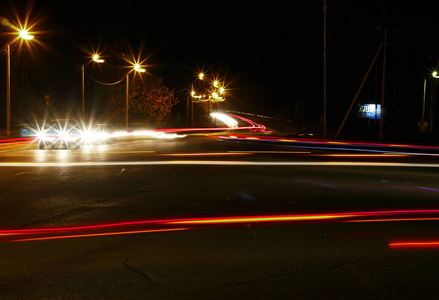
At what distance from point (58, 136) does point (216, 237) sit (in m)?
19.5

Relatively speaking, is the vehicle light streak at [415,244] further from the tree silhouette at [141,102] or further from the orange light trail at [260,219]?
the tree silhouette at [141,102]

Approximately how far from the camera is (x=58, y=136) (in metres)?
24.4

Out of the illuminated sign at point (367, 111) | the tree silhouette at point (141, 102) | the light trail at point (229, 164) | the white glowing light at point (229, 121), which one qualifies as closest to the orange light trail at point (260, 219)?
the light trail at point (229, 164)

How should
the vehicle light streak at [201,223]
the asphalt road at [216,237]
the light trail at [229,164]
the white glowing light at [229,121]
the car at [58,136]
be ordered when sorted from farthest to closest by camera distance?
the white glowing light at [229,121]
the car at [58,136]
the light trail at [229,164]
the vehicle light streak at [201,223]
the asphalt road at [216,237]

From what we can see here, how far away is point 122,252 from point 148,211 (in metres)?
2.73

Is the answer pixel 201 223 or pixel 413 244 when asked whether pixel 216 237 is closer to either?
pixel 201 223

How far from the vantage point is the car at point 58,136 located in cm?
2438

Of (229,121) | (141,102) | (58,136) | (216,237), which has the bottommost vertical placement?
(216,237)

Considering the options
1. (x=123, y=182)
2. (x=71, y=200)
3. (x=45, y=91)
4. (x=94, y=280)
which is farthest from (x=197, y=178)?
(x=45, y=91)

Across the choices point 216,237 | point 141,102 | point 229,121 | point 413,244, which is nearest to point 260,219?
point 216,237

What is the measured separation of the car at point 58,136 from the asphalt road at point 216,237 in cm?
1060

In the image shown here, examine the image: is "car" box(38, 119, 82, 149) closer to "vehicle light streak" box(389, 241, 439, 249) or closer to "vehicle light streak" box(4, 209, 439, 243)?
"vehicle light streak" box(4, 209, 439, 243)

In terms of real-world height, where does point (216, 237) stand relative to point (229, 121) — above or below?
below

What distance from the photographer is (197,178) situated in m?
13.7
